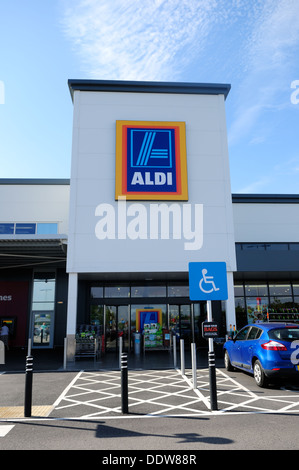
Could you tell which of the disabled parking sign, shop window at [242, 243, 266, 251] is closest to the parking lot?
the disabled parking sign

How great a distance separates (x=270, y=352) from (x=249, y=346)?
3.60 feet

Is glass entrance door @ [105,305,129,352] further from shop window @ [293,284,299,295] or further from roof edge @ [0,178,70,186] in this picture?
shop window @ [293,284,299,295]

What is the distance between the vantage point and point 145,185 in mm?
16266

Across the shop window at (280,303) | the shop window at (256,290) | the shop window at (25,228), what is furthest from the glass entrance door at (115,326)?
the shop window at (280,303)

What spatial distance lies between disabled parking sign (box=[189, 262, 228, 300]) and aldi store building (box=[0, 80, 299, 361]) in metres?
7.03

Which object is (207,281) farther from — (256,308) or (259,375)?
(256,308)

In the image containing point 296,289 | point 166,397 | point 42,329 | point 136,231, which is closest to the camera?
point 166,397

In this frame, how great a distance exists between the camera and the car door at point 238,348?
402 inches

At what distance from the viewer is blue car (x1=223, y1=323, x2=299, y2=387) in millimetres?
8320

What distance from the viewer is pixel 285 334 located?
883 centimetres

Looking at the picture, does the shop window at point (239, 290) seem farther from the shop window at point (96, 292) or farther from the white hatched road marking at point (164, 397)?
the white hatched road marking at point (164, 397)

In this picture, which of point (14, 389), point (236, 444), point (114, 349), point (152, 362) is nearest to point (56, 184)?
point (114, 349)

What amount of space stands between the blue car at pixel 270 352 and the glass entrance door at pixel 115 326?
10128mm

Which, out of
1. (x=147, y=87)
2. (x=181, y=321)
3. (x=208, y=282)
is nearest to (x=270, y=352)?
(x=208, y=282)
